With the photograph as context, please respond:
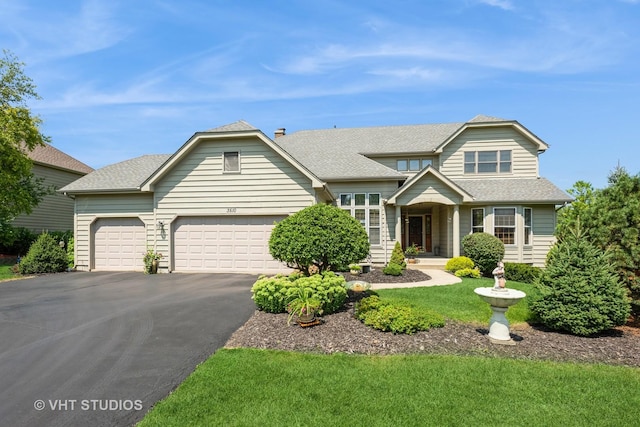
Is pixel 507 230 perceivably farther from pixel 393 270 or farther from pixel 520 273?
pixel 393 270

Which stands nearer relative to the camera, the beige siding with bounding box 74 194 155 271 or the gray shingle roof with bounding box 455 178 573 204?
the beige siding with bounding box 74 194 155 271

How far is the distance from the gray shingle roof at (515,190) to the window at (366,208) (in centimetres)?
503

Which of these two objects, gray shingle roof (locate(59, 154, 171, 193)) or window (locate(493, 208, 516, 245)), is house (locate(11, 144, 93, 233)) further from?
window (locate(493, 208, 516, 245))

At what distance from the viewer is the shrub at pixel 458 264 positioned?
14.9 meters

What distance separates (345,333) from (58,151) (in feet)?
110

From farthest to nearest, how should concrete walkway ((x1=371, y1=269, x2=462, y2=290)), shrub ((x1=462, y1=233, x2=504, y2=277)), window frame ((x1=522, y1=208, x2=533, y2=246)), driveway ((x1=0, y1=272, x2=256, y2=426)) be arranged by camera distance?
window frame ((x1=522, y1=208, x2=533, y2=246)), shrub ((x1=462, y1=233, x2=504, y2=277)), concrete walkway ((x1=371, y1=269, x2=462, y2=290)), driveway ((x1=0, y1=272, x2=256, y2=426))

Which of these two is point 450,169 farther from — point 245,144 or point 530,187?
point 245,144

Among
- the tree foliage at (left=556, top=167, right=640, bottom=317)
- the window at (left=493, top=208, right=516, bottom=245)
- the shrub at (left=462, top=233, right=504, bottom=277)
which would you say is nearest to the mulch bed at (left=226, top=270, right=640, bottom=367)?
the tree foliage at (left=556, top=167, right=640, bottom=317)

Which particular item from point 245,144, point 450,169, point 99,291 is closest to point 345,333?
point 99,291

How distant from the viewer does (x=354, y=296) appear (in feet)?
31.7

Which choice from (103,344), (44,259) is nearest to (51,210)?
(44,259)

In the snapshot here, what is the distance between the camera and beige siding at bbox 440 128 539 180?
18547 mm

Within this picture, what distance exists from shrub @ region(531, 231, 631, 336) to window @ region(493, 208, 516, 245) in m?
10.5

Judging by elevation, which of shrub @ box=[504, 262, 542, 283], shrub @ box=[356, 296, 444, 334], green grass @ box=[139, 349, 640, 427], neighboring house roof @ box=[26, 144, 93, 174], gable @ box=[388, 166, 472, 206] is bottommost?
shrub @ box=[504, 262, 542, 283]
